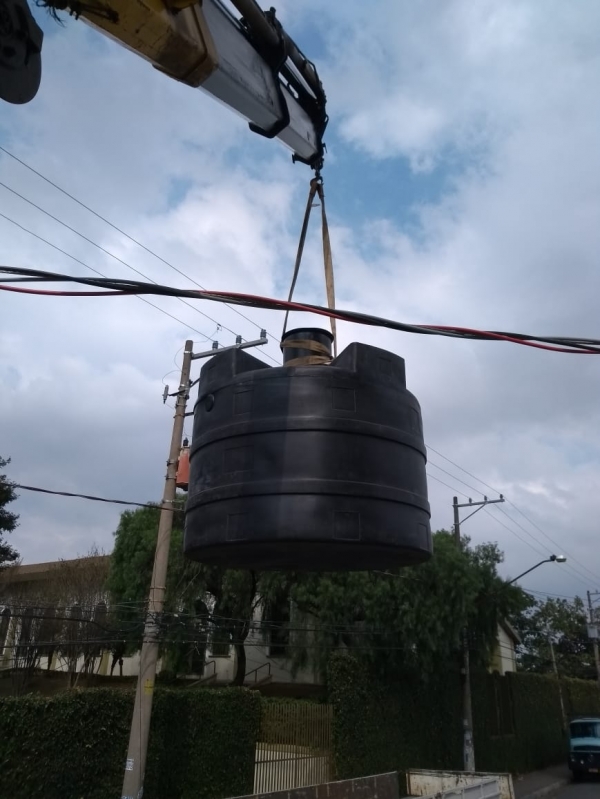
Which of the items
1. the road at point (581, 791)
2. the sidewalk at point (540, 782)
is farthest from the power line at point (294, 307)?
the road at point (581, 791)

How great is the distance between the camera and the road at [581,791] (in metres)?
18.1

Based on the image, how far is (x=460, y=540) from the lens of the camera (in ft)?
63.6

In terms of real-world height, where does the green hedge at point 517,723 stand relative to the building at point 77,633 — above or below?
below

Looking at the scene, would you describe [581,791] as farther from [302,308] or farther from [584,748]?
[302,308]

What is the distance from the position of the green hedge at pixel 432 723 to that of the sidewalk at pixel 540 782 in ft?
1.38

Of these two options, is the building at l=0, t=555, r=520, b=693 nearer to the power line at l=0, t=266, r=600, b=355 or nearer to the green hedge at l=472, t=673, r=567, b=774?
the green hedge at l=472, t=673, r=567, b=774

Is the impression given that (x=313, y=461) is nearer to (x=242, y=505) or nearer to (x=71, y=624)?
(x=242, y=505)

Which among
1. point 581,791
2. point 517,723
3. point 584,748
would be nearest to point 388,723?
point 581,791

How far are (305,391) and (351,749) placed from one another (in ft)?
45.8

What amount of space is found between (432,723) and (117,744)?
9169mm

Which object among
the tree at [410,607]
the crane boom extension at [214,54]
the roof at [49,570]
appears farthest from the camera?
the roof at [49,570]

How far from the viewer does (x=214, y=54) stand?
2867mm

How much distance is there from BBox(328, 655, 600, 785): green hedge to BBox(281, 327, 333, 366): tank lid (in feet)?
43.7

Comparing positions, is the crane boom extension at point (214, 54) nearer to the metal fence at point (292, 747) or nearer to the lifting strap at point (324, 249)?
the lifting strap at point (324, 249)
